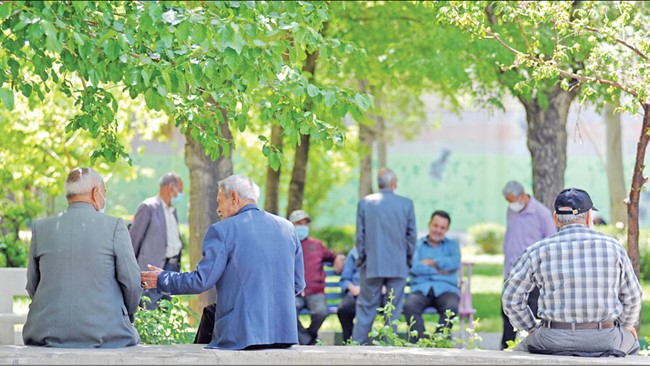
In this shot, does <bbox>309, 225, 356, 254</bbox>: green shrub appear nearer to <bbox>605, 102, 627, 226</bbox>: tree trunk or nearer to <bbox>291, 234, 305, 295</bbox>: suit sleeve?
<bbox>605, 102, 627, 226</bbox>: tree trunk

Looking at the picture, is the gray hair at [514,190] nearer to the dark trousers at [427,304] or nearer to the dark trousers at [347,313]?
the dark trousers at [427,304]

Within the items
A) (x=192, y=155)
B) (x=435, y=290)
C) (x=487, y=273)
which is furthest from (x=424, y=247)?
(x=487, y=273)

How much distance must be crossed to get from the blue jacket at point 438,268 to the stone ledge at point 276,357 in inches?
226

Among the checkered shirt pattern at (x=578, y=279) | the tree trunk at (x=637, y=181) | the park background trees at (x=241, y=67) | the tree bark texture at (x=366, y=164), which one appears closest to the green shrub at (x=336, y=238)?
the tree bark texture at (x=366, y=164)

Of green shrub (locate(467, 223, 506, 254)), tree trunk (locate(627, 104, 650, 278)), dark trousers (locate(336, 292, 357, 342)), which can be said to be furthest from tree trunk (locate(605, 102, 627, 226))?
tree trunk (locate(627, 104, 650, 278))

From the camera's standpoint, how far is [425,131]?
41969 millimetres

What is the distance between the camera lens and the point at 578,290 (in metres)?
7.54

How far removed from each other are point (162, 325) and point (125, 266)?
1.81 m

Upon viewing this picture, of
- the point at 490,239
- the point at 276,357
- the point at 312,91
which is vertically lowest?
the point at 276,357

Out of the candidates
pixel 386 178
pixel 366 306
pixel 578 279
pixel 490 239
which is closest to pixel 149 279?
pixel 578 279

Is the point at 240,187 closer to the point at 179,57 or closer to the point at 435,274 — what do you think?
the point at 179,57

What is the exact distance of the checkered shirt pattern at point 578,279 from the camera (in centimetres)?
754

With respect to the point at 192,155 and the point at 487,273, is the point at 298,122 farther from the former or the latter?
the point at 487,273

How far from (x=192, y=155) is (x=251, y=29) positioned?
6.11m
